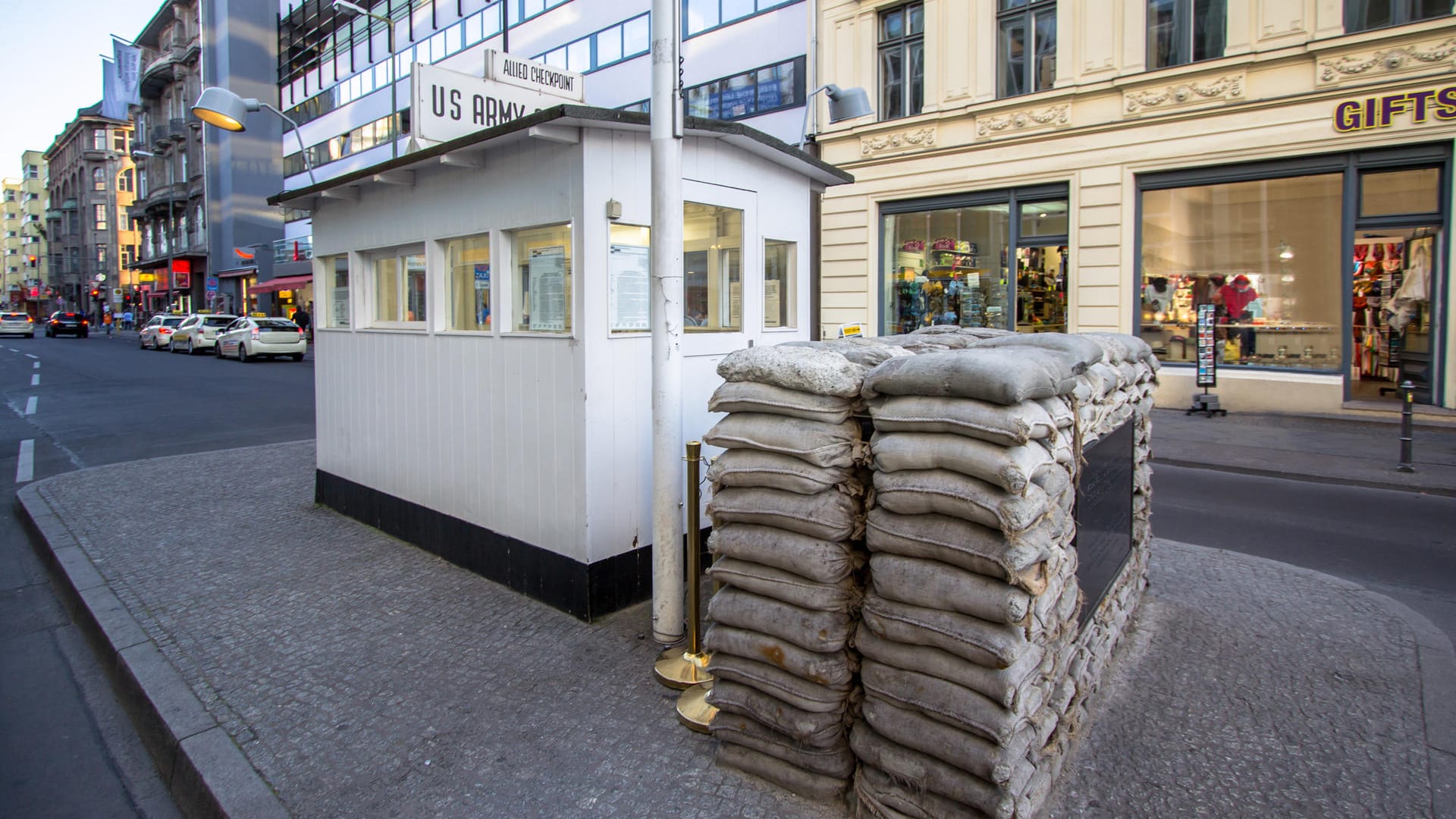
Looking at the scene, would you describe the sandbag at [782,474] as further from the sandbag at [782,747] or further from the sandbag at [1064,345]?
the sandbag at [1064,345]

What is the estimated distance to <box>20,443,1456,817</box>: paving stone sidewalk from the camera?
3158mm

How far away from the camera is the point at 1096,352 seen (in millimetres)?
3818

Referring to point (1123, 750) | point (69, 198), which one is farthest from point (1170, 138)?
point (69, 198)

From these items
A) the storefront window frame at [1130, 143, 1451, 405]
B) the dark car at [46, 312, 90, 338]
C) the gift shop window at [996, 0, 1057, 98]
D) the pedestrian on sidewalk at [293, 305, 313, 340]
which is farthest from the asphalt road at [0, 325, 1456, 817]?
the dark car at [46, 312, 90, 338]

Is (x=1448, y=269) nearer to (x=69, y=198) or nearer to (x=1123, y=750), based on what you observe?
(x=1123, y=750)

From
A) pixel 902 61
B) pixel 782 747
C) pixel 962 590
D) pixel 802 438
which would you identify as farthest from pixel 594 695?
pixel 902 61

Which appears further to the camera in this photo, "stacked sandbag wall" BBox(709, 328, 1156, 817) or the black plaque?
the black plaque

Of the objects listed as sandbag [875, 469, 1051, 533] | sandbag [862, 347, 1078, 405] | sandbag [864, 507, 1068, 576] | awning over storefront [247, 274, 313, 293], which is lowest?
sandbag [864, 507, 1068, 576]

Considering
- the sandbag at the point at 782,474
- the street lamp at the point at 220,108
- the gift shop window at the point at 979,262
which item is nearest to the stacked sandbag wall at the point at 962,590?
the sandbag at the point at 782,474

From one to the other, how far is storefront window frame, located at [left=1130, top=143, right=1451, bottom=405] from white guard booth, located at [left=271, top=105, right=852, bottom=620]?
1088 centimetres

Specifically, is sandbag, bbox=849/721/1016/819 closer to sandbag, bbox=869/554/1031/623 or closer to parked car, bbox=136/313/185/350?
sandbag, bbox=869/554/1031/623

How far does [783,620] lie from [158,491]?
7904 mm

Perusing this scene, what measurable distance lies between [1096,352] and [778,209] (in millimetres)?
2891

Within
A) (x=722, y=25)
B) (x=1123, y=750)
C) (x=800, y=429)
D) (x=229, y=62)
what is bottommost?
(x=1123, y=750)
